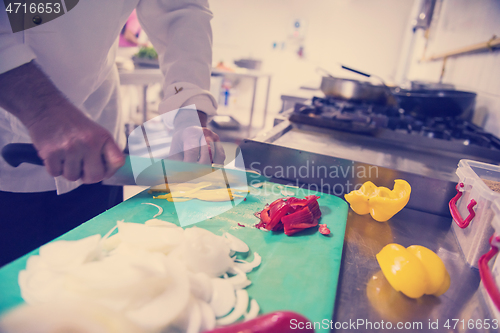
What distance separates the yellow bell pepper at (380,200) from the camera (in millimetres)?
Result: 710

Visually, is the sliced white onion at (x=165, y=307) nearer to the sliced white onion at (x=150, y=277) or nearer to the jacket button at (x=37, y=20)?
the sliced white onion at (x=150, y=277)

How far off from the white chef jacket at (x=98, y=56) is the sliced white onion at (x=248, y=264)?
56 centimetres

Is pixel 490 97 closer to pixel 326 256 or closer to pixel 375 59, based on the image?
pixel 326 256

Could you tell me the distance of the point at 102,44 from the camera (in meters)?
0.87

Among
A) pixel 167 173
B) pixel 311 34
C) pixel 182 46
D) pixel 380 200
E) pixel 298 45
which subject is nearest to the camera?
pixel 380 200

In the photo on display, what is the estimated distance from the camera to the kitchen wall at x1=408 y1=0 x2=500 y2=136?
54.7 inches

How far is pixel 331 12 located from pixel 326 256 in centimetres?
598

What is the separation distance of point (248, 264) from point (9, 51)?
638 millimetres

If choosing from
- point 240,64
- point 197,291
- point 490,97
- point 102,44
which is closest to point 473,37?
point 490,97

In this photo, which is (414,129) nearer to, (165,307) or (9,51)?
(165,307)

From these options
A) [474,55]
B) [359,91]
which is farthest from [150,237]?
[474,55]

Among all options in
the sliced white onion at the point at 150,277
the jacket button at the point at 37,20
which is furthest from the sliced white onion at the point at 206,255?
the jacket button at the point at 37,20

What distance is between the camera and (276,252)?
613 millimetres

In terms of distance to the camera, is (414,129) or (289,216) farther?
(414,129)
